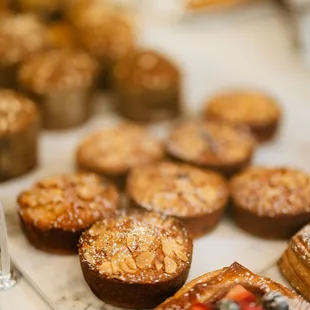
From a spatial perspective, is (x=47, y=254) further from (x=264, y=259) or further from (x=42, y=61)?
(x=42, y=61)

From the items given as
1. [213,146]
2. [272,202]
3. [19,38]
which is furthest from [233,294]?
[19,38]

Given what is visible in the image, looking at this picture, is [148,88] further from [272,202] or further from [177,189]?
[272,202]

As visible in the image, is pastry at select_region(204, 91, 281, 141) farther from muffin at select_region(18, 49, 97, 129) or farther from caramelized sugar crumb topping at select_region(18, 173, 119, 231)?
caramelized sugar crumb topping at select_region(18, 173, 119, 231)

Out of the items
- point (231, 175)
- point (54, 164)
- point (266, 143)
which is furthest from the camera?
point (266, 143)

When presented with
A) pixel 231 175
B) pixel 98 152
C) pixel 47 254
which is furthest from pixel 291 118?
pixel 47 254

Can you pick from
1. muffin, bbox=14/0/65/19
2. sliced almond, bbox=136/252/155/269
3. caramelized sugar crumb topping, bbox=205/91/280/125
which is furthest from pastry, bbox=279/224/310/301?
muffin, bbox=14/0/65/19

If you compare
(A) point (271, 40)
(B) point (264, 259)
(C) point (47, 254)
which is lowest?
(C) point (47, 254)
